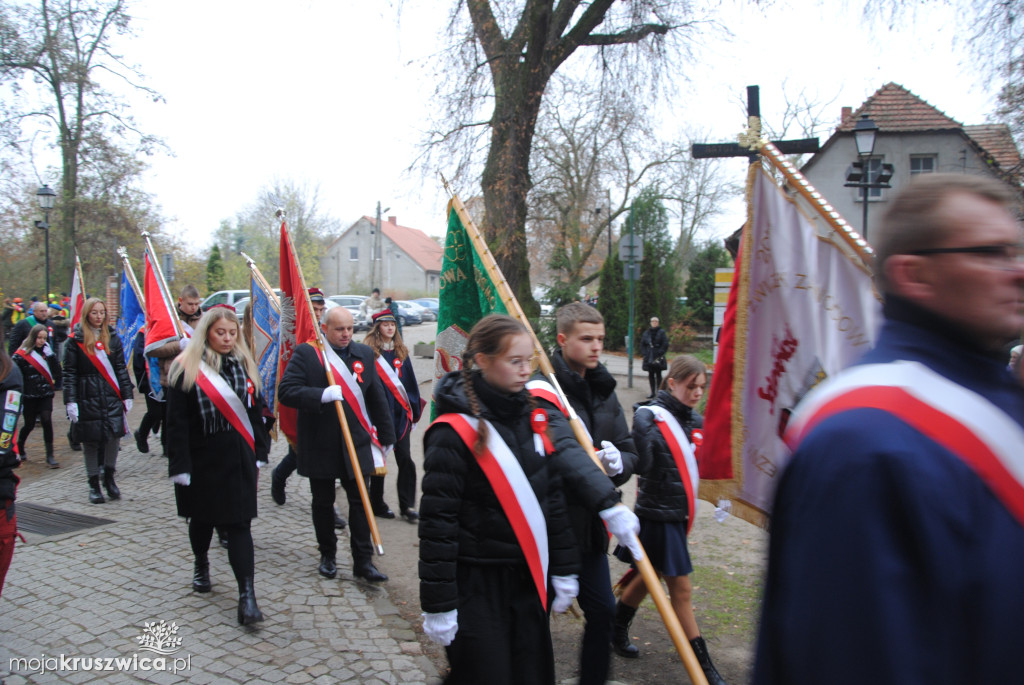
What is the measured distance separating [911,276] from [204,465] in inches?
164

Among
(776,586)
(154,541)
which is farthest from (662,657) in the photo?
(154,541)

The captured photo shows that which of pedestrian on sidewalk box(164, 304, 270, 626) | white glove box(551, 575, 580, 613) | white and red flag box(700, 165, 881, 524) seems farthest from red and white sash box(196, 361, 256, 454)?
white and red flag box(700, 165, 881, 524)

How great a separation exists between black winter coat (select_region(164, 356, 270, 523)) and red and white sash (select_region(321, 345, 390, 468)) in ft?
3.42

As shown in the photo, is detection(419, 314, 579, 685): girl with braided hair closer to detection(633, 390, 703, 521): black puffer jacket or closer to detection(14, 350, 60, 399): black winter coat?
detection(633, 390, 703, 521): black puffer jacket

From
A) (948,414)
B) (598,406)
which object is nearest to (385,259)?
(598,406)

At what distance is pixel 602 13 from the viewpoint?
13898 mm

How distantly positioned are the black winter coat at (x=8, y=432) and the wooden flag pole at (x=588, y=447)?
7.87ft

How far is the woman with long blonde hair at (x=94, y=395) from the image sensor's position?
6863mm

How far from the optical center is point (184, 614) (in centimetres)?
438

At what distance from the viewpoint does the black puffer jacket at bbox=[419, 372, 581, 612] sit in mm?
2594

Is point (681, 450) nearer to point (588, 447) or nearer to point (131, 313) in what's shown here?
point (588, 447)

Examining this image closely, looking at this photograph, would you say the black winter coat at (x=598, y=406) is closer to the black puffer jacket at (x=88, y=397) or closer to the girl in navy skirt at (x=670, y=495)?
the girl in navy skirt at (x=670, y=495)

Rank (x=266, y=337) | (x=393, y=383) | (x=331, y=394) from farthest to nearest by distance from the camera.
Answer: (x=266, y=337) < (x=393, y=383) < (x=331, y=394)

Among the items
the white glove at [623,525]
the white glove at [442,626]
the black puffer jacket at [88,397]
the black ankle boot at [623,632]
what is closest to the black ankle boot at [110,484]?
the black puffer jacket at [88,397]
